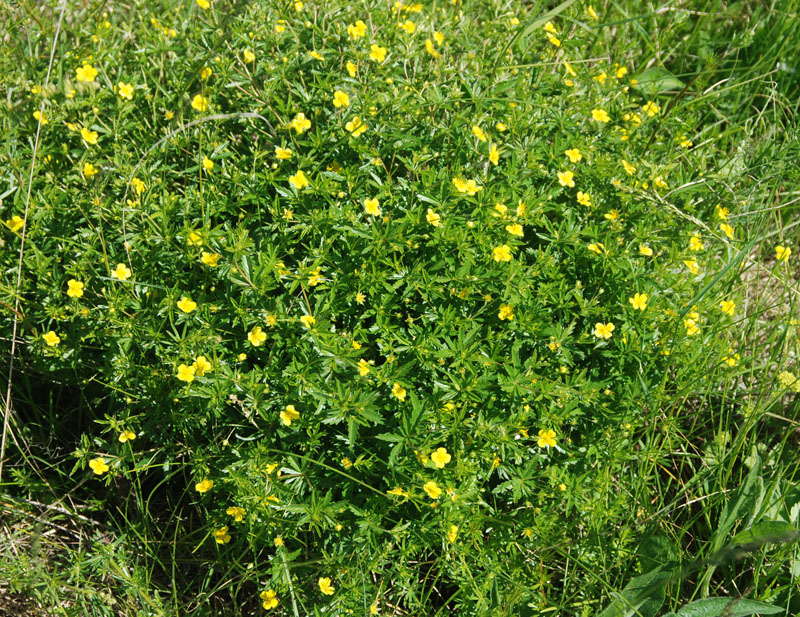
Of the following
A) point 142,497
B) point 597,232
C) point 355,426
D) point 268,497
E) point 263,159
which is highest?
point 263,159

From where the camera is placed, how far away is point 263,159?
309 cm

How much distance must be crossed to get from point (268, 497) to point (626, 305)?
5.00 feet

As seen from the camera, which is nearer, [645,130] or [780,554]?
[780,554]

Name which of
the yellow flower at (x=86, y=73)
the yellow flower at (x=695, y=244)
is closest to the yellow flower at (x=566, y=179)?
the yellow flower at (x=695, y=244)

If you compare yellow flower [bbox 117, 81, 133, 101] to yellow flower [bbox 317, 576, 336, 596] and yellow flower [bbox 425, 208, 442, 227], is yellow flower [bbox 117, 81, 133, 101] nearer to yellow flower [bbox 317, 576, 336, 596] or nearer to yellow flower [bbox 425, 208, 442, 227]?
yellow flower [bbox 425, 208, 442, 227]

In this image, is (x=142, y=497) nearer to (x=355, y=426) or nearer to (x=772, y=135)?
(x=355, y=426)

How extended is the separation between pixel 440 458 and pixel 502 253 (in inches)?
31.5

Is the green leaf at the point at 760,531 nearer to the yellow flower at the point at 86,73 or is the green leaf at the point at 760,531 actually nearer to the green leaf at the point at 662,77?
the green leaf at the point at 662,77

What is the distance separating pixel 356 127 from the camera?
2912 millimetres

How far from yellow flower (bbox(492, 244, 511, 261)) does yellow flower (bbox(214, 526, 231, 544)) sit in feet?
4.59

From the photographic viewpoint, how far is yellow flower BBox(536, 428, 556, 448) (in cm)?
261

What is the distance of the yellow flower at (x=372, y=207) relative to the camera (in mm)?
2766

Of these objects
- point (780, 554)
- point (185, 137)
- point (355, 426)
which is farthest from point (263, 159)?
point (780, 554)

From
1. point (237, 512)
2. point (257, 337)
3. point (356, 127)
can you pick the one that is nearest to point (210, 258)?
point (257, 337)
